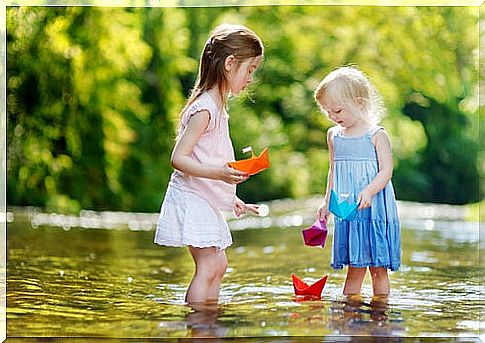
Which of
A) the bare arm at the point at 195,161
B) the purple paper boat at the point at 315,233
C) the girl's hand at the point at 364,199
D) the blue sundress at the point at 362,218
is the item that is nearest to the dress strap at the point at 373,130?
the blue sundress at the point at 362,218

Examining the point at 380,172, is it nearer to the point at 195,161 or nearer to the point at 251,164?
the point at 251,164

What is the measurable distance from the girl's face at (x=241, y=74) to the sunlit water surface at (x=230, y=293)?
714 millimetres

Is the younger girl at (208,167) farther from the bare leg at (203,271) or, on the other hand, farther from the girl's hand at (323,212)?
the girl's hand at (323,212)

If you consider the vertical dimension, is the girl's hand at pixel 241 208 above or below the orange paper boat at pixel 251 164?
below

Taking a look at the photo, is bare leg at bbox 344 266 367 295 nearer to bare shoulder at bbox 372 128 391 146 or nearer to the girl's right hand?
bare shoulder at bbox 372 128 391 146

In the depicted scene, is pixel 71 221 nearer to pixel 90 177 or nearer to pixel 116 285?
pixel 90 177

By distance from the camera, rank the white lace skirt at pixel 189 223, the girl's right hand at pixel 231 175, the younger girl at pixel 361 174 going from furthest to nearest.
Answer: the younger girl at pixel 361 174
the white lace skirt at pixel 189 223
the girl's right hand at pixel 231 175

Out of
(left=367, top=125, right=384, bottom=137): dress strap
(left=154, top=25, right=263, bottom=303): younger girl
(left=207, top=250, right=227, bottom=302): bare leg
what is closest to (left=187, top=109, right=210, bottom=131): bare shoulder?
(left=154, top=25, right=263, bottom=303): younger girl

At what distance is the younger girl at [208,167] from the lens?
10.1 feet

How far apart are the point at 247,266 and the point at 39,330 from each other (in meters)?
1.90

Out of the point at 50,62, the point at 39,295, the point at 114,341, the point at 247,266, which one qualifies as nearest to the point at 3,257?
the point at 39,295

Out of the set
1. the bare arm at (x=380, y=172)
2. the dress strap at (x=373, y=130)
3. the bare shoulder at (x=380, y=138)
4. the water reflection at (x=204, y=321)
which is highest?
the dress strap at (x=373, y=130)

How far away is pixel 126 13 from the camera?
7.92 metres

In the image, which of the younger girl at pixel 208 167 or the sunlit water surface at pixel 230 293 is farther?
the younger girl at pixel 208 167
